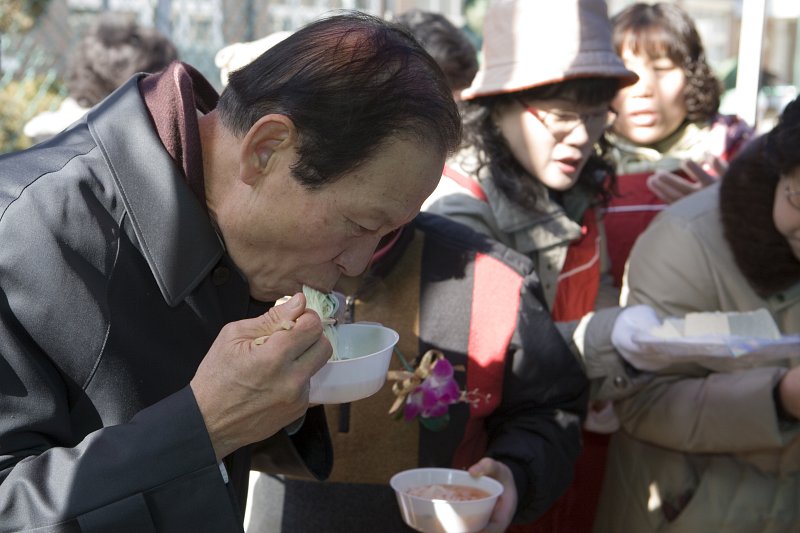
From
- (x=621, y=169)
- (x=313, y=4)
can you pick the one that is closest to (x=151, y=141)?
(x=621, y=169)

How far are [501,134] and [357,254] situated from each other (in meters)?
1.45

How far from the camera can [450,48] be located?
3.93 m

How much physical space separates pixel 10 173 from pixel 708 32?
21826 mm

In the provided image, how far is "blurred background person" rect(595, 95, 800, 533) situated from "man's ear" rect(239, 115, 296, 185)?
52.6 inches

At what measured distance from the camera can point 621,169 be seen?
3965mm

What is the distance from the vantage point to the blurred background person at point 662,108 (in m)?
3.83

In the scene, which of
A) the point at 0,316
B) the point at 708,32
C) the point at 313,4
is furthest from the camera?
the point at 708,32

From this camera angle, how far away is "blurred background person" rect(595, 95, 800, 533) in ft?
8.27

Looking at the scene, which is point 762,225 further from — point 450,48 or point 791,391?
point 450,48

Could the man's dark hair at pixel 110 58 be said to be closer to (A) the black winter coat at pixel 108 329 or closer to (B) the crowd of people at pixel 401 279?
(B) the crowd of people at pixel 401 279

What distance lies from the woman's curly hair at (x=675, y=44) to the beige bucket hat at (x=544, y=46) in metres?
0.83

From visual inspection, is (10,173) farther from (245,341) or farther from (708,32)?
(708,32)

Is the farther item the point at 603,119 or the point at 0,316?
the point at 603,119

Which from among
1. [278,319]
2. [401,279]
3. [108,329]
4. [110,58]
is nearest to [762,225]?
[401,279]
